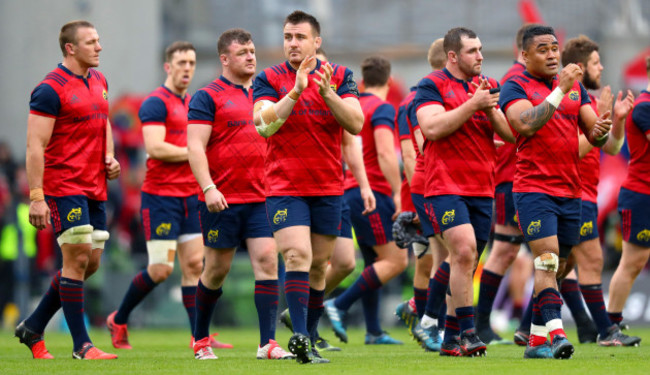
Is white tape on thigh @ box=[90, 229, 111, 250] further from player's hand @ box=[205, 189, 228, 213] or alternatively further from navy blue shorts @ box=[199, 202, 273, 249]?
player's hand @ box=[205, 189, 228, 213]

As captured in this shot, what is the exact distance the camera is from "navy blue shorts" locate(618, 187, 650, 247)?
11.1 metres

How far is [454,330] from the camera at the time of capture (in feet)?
30.7

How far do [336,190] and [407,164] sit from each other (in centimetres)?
254

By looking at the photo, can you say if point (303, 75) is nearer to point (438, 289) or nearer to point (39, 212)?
point (39, 212)

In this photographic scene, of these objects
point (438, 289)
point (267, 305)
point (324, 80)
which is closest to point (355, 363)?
point (267, 305)

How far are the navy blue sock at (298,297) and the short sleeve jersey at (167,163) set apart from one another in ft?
11.2

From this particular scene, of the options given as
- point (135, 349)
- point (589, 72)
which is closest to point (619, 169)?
point (589, 72)

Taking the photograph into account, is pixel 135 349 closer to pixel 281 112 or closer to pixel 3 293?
pixel 281 112

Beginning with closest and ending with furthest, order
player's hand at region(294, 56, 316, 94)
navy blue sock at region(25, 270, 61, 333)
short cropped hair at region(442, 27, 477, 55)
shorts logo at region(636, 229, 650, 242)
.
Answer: player's hand at region(294, 56, 316, 94)
short cropped hair at region(442, 27, 477, 55)
navy blue sock at region(25, 270, 61, 333)
shorts logo at region(636, 229, 650, 242)

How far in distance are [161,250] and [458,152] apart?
3996 millimetres

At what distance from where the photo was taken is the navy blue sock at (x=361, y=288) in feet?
39.9

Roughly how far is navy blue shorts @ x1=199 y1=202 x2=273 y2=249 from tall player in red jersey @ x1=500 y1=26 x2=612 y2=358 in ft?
6.90

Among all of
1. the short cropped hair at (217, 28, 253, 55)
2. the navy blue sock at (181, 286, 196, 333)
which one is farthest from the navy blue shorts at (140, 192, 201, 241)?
the short cropped hair at (217, 28, 253, 55)

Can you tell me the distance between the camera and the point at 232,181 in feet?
31.7
